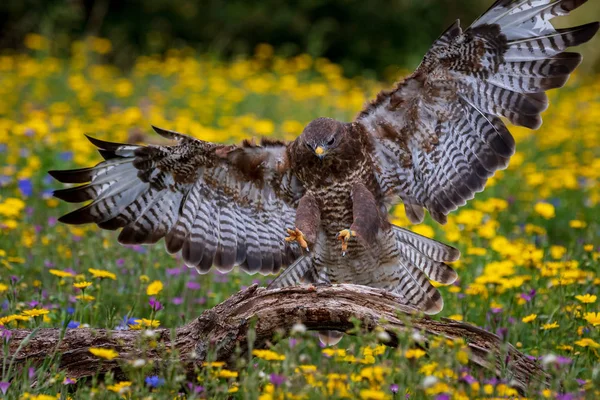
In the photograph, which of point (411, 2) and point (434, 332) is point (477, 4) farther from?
point (434, 332)

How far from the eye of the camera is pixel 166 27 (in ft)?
53.2

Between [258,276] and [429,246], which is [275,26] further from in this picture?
[429,246]

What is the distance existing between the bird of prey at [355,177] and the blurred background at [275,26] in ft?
34.9

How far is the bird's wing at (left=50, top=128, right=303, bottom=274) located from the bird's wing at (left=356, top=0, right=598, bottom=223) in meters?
0.70

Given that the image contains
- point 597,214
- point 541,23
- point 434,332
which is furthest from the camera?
point 597,214

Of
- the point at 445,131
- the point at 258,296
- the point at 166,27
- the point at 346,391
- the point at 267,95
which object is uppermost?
the point at 166,27

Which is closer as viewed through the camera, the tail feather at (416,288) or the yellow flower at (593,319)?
the yellow flower at (593,319)

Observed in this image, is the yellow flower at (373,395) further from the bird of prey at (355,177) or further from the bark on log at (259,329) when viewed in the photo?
the bird of prey at (355,177)

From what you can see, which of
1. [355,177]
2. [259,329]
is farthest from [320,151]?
[259,329]

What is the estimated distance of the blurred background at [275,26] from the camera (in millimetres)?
15773

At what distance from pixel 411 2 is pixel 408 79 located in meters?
11.8

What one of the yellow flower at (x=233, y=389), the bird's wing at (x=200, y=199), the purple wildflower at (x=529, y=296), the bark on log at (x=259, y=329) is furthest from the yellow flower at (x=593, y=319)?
the bird's wing at (x=200, y=199)

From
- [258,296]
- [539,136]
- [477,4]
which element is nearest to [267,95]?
[539,136]

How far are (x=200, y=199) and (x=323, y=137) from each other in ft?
3.06
